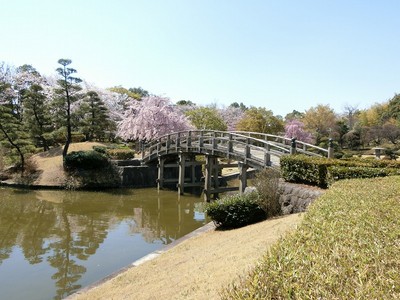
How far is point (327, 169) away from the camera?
Result: 9.71m

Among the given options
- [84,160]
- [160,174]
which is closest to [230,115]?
[160,174]

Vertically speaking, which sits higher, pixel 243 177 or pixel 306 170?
pixel 306 170

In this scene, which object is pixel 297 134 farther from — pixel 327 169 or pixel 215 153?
pixel 327 169

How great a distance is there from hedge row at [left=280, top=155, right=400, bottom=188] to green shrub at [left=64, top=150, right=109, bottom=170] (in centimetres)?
1403

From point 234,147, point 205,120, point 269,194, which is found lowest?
point 269,194

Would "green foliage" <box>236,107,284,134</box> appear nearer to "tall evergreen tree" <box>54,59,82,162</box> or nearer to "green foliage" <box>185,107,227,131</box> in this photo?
"green foliage" <box>185,107,227,131</box>

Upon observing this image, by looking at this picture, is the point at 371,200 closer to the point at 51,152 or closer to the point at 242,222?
the point at 242,222

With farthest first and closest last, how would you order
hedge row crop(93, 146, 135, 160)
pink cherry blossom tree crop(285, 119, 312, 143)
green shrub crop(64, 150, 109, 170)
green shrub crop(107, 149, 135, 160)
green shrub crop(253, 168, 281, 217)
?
pink cherry blossom tree crop(285, 119, 312, 143)
green shrub crop(107, 149, 135, 160)
hedge row crop(93, 146, 135, 160)
green shrub crop(64, 150, 109, 170)
green shrub crop(253, 168, 281, 217)

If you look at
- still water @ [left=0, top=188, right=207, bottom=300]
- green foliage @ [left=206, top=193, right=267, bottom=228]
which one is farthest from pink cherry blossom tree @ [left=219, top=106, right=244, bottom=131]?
green foliage @ [left=206, top=193, right=267, bottom=228]

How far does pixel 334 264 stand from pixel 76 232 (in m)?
10.8

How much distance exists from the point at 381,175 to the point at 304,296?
8.21m

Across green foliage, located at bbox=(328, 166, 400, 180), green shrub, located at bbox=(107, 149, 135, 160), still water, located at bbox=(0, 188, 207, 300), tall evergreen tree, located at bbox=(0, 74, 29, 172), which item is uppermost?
tall evergreen tree, located at bbox=(0, 74, 29, 172)

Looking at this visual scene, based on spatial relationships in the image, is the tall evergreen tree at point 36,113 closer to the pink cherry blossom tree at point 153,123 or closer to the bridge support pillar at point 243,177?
the pink cherry blossom tree at point 153,123

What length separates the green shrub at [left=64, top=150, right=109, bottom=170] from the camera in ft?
71.2
